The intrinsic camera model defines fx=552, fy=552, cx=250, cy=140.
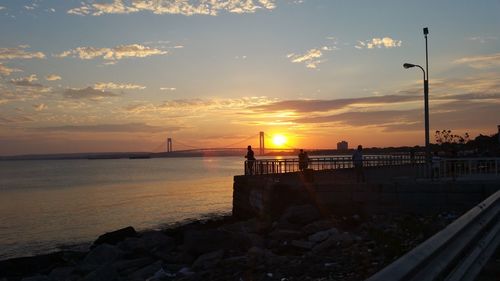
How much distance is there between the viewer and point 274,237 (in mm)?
17422

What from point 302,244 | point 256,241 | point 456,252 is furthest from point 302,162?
point 456,252

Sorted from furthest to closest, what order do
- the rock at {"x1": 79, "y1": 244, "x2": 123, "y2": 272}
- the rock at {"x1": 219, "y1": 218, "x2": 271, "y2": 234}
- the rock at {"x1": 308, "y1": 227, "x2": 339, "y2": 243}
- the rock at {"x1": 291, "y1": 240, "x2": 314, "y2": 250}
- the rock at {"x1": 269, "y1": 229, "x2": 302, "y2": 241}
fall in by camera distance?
the rock at {"x1": 219, "y1": 218, "x2": 271, "y2": 234} < the rock at {"x1": 79, "y1": 244, "x2": 123, "y2": 272} < the rock at {"x1": 269, "y1": 229, "x2": 302, "y2": 241} < the rock at {"x1": 308, "y1": 227, "x2": 339, "y2": 243} < the rock at {"x1": 291, "y1": 240, "x2": 314, "y2": 250}

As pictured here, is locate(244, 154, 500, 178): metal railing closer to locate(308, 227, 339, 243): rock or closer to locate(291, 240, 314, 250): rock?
locate(308, 227, 339, 243): rock

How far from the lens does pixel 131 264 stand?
16.2 m

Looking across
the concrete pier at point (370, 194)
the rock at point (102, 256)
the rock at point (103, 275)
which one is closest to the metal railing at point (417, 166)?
the concrete pier at point (370, 194)

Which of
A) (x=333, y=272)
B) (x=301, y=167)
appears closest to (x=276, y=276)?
(x=333, y=272)

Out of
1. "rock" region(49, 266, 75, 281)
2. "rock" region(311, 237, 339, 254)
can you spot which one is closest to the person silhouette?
"rock" region(311, 237, 339, 254)

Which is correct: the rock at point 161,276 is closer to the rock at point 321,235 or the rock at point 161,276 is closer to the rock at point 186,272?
the rock at point 186,272

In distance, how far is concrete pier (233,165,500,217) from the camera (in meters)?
18.8

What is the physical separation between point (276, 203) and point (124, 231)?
647 centimetres

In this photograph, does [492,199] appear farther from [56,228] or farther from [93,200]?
[93,200]

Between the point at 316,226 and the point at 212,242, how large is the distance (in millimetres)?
3482

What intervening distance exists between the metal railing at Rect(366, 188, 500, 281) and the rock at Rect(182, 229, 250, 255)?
9.51 metres

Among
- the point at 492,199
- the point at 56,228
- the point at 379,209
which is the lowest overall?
the point at 56,228
